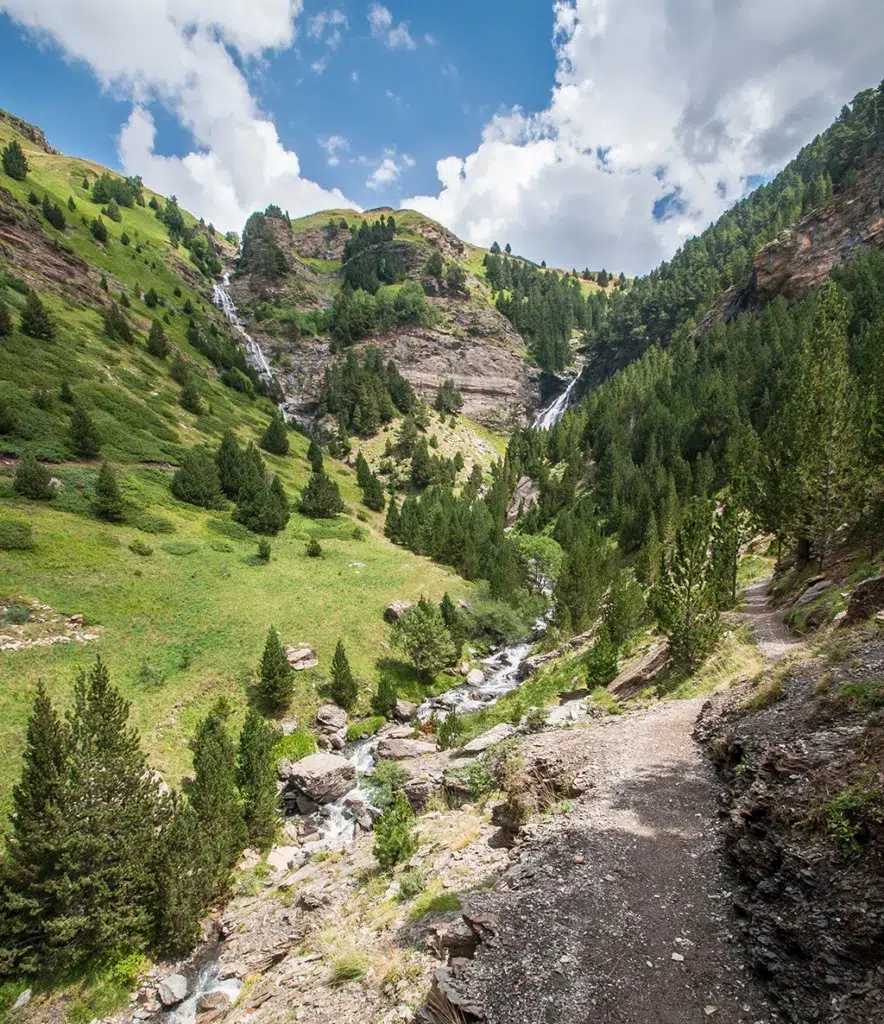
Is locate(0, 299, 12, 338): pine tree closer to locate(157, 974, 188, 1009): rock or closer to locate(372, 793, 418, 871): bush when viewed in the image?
locate(157, 974, 188, 1009): rock

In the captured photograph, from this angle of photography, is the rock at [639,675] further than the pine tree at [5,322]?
No

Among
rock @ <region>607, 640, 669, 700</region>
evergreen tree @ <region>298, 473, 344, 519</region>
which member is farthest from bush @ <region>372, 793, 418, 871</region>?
evergreen tree @ <region>298, 473, 344, 519</region>

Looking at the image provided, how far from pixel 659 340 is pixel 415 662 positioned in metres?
160

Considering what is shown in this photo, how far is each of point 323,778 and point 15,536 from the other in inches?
1301

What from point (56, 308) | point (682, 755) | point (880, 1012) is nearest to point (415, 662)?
point (682, 755)

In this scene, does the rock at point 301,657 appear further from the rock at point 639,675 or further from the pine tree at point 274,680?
the rock at point 639,675

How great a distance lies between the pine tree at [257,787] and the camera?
24.9 metres

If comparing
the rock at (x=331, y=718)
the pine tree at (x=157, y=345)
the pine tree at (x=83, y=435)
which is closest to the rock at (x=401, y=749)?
the rock at (x=331, y=718)

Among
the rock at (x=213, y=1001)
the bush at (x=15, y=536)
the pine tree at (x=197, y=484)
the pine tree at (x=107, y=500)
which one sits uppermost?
the pine tree at (x=197, y=484)

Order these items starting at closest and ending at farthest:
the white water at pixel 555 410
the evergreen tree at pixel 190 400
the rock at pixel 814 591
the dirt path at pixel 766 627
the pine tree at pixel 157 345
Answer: the dirt path at pixel 766 627
the rock at pixel 814 591
the evergreen tree at pixel 190 400
the pine tree at pixel 157 345
the white water at pixel 555 410

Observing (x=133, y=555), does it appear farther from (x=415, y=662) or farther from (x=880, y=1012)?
(x=880, y=1012)

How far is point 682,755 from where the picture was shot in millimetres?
16078

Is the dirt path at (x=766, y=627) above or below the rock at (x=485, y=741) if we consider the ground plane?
above

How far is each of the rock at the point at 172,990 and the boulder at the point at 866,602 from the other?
27.8 metres
